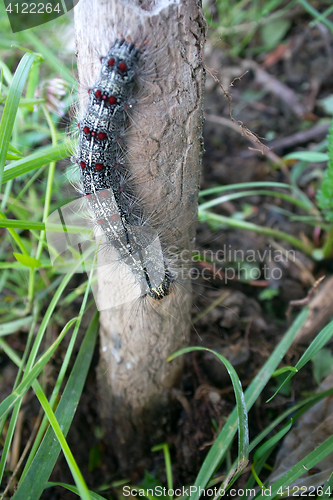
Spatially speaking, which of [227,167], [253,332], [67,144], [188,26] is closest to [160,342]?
[253,332]

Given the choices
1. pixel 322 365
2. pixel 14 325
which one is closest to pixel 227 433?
pixel 322 365

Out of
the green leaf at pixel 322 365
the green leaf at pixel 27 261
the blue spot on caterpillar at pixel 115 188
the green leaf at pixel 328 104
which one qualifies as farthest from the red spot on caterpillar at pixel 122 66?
the green leaf at pixel 328 104

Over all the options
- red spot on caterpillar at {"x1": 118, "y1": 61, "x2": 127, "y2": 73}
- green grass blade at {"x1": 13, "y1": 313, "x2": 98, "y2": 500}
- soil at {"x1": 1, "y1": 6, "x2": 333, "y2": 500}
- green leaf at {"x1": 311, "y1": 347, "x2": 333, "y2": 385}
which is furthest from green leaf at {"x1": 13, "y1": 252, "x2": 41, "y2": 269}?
green leaf at {"x1": 311, "y1": 347, "x2": 333, "y2": 385}

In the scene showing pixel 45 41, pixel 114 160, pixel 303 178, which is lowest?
pixel 303 178

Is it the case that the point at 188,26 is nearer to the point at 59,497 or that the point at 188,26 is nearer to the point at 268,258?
the point at 268,258

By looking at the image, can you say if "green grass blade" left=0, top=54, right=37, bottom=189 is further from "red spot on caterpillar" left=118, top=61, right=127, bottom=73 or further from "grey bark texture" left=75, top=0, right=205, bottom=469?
"red spot on caterpillar" left=118, top=61, right=127, bottom=73

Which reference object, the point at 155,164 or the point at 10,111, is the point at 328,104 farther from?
the point at 10,111

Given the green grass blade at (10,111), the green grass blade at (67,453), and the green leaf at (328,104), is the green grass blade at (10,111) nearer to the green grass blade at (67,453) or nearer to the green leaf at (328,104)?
the green grass blade at (67,453)
